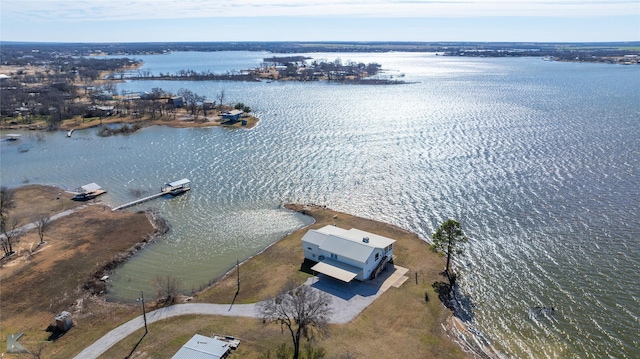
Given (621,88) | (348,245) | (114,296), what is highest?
(621,88)

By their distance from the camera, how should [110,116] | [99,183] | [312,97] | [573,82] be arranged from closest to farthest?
[99,183] → [110,116] → [312,97] → [573,82]

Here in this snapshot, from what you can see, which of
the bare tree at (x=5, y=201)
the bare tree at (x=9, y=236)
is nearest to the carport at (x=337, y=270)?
the bare tree at (x=9, y=236)

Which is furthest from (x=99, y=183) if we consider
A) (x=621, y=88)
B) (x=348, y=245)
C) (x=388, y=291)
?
(x=621, y=88)

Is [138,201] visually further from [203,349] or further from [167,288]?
[203,349]

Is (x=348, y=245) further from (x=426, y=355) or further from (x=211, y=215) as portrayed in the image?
(x=211, y=215)

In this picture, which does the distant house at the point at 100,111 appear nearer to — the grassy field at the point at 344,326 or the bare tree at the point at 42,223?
the bare tree at the point at 42,223

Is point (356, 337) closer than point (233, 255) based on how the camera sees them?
Yes

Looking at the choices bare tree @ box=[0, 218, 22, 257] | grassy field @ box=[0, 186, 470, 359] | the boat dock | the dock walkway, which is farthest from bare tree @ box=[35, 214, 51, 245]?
the boat dock
